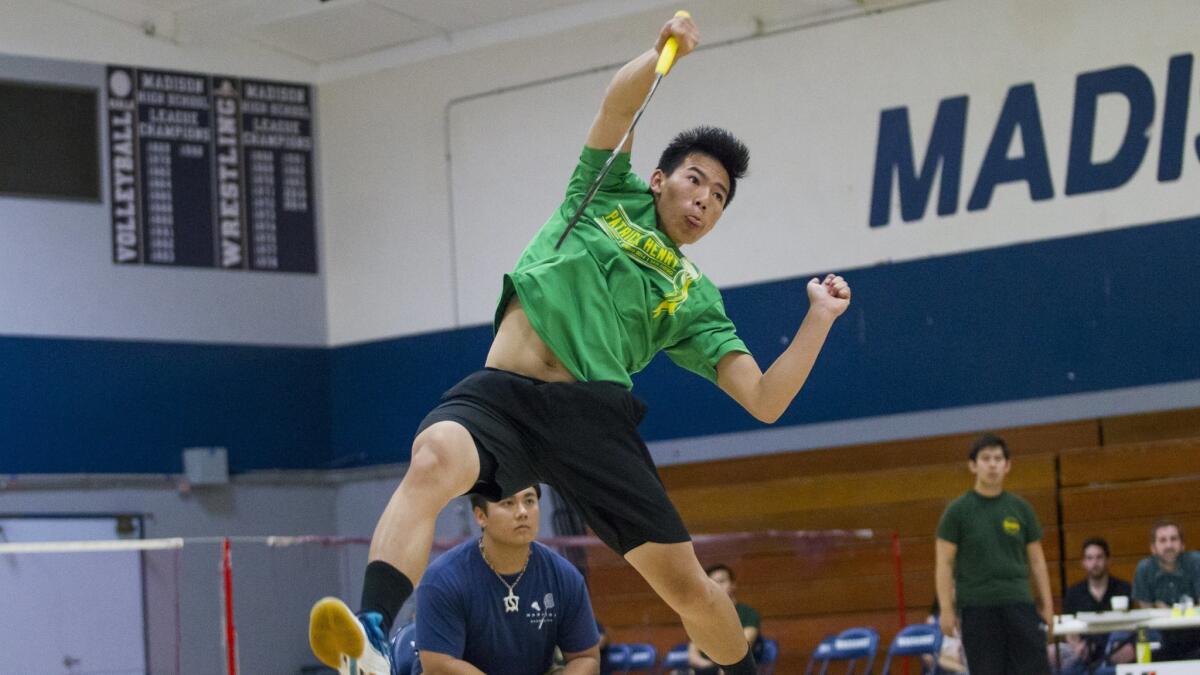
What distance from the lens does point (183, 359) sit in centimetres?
1516

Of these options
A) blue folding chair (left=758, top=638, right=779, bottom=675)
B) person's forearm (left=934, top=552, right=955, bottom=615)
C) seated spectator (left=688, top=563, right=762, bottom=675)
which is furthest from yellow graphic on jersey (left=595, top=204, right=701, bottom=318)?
blue folding chair (left=758, top=638, right=779, bottom=675)

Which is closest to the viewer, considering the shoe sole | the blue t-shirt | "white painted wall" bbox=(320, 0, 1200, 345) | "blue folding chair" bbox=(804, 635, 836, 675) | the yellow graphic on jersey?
the shoe sole

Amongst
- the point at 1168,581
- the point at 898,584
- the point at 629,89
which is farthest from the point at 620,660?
the point at 629,89

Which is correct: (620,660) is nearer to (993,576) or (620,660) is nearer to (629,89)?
(993,576)

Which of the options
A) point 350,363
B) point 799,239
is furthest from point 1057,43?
point 350,363

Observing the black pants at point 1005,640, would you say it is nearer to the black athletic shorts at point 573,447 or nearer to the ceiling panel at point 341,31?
the black athletic shorts at point 573,447

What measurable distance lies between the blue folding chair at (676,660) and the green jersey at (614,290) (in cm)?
689

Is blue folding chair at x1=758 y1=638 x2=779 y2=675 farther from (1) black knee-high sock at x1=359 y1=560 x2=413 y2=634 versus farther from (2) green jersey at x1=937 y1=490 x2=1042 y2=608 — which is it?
(1) black knee-high sock at x1=359 y1=560 x2=413 y2=634

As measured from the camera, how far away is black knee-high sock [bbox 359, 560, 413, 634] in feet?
13.3

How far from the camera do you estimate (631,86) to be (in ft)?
15.8

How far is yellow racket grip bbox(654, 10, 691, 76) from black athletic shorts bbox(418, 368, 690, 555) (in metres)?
0.89

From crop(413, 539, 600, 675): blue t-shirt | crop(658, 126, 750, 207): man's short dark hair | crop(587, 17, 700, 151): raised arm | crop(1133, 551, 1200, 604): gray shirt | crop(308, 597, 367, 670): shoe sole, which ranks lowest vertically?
crop(1133, 551, 1200, 604): gray shirt

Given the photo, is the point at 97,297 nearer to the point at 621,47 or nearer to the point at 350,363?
the point at 350,363

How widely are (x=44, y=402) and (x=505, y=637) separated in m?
9.46
